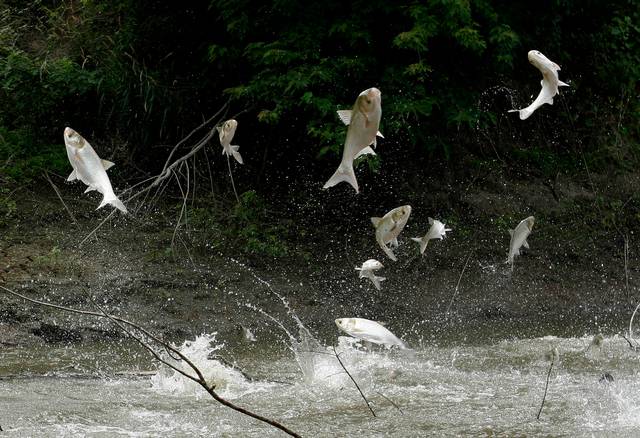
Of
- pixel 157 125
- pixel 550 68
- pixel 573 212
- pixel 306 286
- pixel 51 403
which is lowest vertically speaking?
pixel 573 212

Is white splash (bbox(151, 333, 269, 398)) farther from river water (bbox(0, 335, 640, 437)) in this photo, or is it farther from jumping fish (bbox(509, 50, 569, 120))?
jumping fish (bbox(509, 50, 569, 120))

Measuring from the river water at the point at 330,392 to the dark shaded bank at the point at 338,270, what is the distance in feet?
2.80

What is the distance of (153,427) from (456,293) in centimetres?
510

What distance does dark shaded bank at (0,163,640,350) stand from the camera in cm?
966

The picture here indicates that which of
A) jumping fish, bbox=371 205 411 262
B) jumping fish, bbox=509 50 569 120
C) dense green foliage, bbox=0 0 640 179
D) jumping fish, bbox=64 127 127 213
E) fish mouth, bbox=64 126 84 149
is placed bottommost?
dense green foliage, bbox=0 0 640 179

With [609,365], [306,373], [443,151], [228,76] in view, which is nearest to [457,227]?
[443,151]

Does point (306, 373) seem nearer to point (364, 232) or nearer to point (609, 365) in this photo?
point (609, 365)

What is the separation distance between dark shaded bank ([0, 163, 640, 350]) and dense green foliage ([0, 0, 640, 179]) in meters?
0.78

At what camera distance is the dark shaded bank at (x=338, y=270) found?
31.7 ft

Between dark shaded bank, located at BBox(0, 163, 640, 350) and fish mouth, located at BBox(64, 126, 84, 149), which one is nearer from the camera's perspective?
fish mouth, located at BBox(64, 126, 84, 149)

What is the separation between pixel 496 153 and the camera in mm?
12688

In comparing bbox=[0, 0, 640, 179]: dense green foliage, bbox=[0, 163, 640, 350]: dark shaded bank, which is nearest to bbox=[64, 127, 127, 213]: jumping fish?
bbox=[0, 163, 640, 350]: dark shaded bank

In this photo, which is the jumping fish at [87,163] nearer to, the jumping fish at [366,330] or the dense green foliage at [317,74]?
the jumping fish at [366,330]

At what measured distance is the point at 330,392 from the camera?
23.2ft
